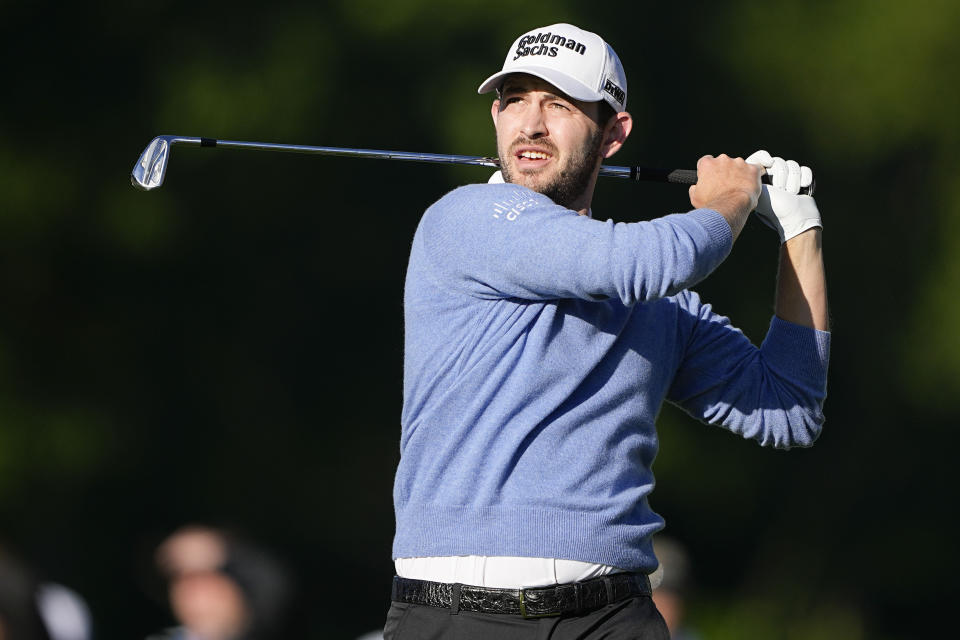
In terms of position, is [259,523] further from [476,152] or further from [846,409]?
[846,409]

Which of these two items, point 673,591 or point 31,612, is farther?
point 673,591

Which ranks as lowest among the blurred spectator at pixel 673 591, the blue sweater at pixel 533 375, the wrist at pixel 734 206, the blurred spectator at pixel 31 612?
the blurred spectator at pixel 31 612

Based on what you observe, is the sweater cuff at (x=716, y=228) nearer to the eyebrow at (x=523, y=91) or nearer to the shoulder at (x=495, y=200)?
the shoulder at (x=495, y=200)

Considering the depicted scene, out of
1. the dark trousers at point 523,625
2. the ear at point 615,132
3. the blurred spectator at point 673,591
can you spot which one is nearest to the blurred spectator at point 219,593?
the blurred spectator at point 673,591

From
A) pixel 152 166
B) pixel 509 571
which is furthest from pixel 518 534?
pixel 152 166

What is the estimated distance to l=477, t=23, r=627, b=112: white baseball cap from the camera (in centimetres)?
296

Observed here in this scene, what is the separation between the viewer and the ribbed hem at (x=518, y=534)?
2559mm

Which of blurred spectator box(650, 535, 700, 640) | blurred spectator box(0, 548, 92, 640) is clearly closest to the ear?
blurred spectator box(0, 548, 92, 640)

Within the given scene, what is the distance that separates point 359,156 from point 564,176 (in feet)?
2.31

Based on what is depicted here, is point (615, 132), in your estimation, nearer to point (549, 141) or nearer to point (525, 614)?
point (549, 141)

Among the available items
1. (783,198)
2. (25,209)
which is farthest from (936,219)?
(783,198)

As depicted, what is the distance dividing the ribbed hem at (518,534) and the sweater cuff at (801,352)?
24.0 inches

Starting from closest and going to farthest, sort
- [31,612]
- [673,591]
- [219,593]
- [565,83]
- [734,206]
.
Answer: [734,206]
[565,83]
[31,612]
[219,593]
[673,591]

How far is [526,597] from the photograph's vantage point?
2.55 meters
